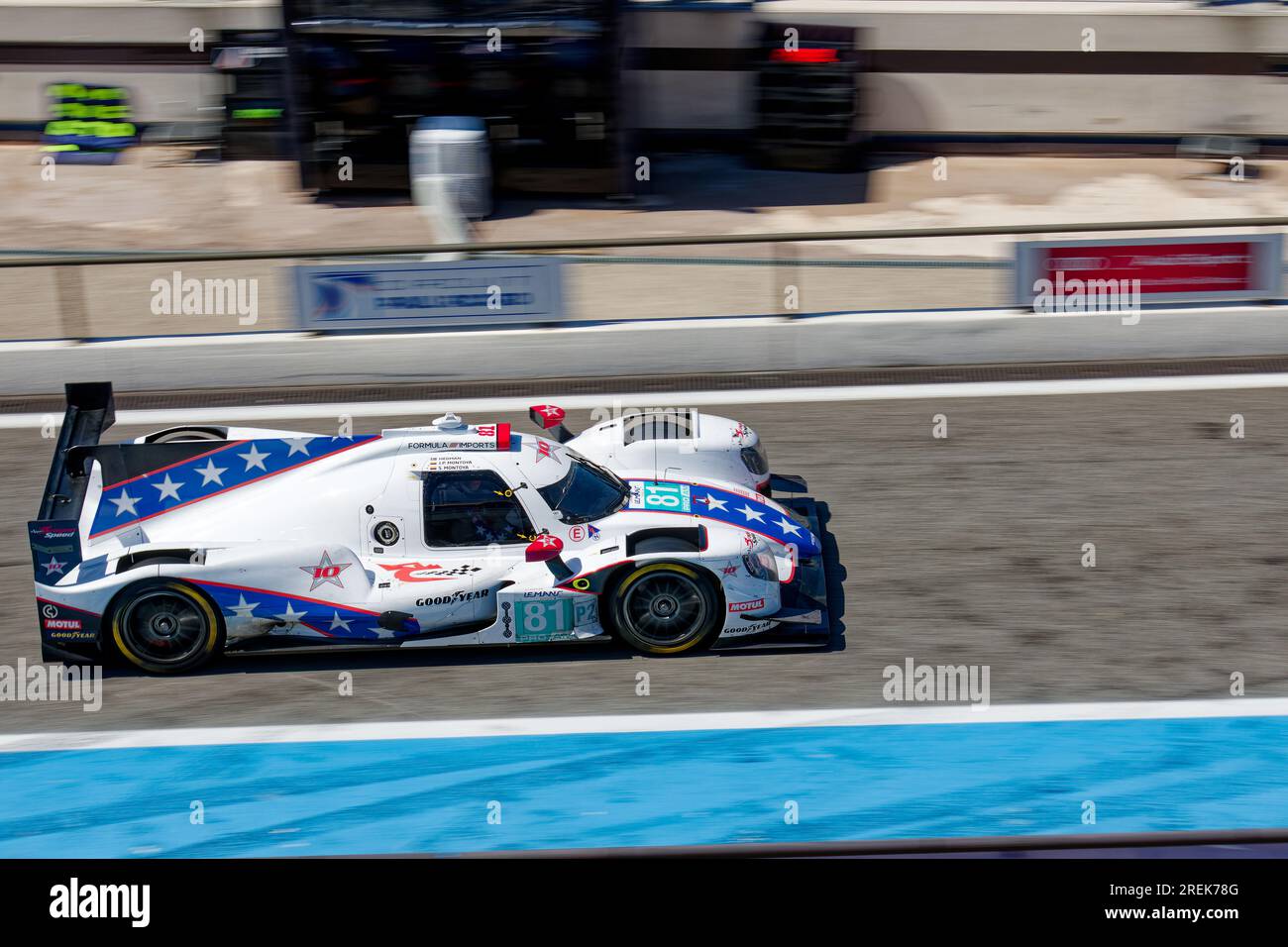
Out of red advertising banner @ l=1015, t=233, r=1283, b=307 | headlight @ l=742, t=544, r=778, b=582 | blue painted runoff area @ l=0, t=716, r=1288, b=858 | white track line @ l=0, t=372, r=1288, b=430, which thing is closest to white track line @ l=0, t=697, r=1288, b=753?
blue painted runoff area @ l=0, t=716, r=1288, b=858

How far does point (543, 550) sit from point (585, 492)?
0.57m

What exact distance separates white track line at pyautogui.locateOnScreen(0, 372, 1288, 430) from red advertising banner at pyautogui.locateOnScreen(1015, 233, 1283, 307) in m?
0.77

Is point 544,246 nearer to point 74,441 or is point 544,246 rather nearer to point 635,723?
point 74,441

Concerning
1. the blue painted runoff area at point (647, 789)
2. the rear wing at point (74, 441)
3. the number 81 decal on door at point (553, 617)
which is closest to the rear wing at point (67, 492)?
the rear wing at point (74, 441)

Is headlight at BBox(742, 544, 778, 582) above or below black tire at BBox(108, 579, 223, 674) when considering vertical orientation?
above

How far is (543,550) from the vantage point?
25.5 ft

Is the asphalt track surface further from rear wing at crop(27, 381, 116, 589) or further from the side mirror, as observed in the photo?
rear wing at crop(27, 381, 116, 589)

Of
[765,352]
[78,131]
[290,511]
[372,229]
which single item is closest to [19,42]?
A: [78,131]

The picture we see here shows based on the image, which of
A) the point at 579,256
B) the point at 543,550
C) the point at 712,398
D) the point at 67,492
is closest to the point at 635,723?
the point at 543,550

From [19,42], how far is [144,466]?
1524cm

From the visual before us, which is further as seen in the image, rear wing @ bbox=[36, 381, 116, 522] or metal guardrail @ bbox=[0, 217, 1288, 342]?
metal guardrail @ bbox=[0, 217, 1288, 342]

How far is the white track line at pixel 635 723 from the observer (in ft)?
25.2

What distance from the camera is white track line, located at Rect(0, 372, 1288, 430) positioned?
1192 centimetres

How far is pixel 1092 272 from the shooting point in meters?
12.1
